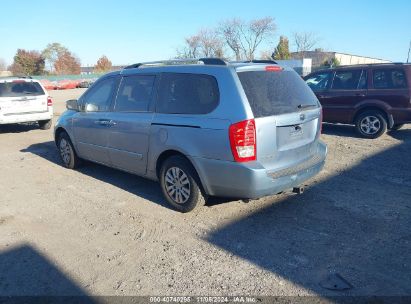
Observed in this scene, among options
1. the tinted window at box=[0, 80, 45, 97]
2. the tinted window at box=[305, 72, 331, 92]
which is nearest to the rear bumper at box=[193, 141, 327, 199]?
the tinted window at box=[305, 72, 331, 92]

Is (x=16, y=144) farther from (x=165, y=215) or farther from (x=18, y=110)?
(x=165, y=215)

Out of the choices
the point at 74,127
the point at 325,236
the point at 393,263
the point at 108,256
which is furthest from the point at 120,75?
the point at 393,263

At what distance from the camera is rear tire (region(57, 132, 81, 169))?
6.64m

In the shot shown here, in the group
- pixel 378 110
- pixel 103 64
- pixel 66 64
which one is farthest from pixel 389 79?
pixel 103 64

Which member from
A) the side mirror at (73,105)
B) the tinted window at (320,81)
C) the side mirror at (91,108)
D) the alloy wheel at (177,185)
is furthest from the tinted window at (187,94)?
the tinted window at (320,81)

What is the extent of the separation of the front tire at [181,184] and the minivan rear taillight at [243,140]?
752 millimetres

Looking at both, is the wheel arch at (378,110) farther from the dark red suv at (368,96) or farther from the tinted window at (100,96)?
the tinted window at (100,96)

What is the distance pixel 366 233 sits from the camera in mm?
3930

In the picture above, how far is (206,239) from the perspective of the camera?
396cm

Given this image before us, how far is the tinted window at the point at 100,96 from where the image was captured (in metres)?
5.55

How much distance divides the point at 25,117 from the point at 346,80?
29.7 ft

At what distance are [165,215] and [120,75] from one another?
2277 mm

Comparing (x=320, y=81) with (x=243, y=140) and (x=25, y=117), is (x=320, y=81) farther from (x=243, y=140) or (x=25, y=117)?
(x=25, y=117)

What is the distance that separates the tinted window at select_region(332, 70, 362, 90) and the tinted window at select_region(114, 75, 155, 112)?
19.8 ft
